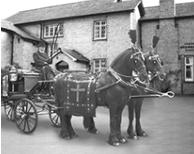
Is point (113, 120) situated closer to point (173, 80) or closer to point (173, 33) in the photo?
point (173, 80)

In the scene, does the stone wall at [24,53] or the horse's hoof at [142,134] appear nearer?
the horse's hoof at [142,134]

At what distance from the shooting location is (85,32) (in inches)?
83.8

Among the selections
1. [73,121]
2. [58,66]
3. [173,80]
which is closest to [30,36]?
[58,66]

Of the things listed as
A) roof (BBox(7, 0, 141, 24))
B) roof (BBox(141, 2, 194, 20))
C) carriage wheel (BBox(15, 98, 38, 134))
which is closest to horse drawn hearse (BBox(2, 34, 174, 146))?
carriage wheel (BBox(15, 98, 38, 134))

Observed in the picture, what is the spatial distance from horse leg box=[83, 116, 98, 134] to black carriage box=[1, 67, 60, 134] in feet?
0.99

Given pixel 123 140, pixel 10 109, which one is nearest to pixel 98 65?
pixel 123 140

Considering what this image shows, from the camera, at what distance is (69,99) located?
1.57 meters

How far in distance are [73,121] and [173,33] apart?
3.94ft

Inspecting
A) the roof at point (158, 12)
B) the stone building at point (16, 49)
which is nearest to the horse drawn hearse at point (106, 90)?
the stone building at point (16, 49)

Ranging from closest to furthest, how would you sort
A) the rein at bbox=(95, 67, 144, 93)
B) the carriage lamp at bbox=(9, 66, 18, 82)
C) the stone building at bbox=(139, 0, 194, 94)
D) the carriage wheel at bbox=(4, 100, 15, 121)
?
the rein at bbox=(95, 67, 144, 93), the stone building at bbox=(139, 0, 194, 94), the carriage lamp at bbox=(9, 66, 18, 82), the carriage wheel at bbox=(4, 100, 15, 121)

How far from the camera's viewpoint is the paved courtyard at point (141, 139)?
121 centimetres

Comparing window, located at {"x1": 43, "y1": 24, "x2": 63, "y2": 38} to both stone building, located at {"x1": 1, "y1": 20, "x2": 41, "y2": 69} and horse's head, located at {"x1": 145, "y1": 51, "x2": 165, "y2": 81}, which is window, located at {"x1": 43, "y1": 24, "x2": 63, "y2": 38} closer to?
stone building, located at {"x1": 1, "y1": 20, "x2": 41, "y2": 69}

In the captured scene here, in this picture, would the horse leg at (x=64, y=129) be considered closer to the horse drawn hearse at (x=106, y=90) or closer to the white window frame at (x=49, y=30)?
the horse drawn hearse at (x=106, y=90)

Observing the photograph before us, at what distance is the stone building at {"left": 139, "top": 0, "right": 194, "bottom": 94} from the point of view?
62.8 inches
